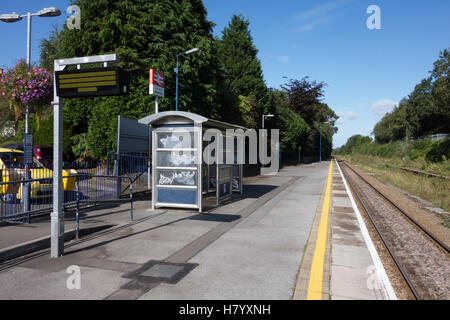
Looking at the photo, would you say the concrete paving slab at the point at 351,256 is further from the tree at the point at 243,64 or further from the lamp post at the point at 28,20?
the tree at the point at 243,64

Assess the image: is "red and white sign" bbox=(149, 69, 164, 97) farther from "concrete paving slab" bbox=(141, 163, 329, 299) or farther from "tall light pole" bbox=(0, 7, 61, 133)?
"concrete paving slab" bbox=(141, 163, 329, 299)

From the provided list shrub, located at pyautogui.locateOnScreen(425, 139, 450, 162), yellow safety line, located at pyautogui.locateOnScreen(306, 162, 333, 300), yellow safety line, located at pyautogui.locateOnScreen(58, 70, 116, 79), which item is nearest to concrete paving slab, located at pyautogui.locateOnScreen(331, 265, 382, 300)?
yellow safety line, located at pyautogui.locateOnScreen(306, 162, 333, 300)

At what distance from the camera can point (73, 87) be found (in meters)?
5.10

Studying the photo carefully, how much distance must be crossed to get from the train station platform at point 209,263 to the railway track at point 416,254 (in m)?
0.53

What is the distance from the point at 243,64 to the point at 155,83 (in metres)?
21.2

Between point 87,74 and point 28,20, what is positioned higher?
point 28,20

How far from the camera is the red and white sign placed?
14844mm

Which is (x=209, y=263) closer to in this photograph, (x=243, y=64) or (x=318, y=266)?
(x=318, y=266)

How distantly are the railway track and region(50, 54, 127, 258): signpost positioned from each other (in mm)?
5105

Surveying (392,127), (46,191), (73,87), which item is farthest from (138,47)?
(392,127)

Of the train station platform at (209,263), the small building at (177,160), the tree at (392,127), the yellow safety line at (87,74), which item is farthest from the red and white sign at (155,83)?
the tree at (392,127)

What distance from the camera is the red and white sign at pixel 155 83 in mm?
14844
